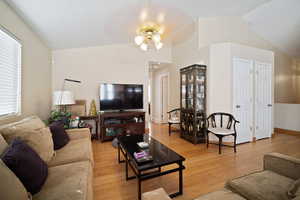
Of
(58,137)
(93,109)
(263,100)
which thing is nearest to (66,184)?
(58,137)

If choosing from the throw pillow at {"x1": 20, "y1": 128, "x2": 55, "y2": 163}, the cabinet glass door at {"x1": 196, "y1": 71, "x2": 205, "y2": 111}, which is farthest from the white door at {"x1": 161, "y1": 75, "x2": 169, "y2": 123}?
the throw pillow at {"x1": 20, "y1": 128, "x2": 55, "y2": 163}

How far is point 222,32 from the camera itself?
3561mm

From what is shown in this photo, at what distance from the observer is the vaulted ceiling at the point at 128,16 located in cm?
215

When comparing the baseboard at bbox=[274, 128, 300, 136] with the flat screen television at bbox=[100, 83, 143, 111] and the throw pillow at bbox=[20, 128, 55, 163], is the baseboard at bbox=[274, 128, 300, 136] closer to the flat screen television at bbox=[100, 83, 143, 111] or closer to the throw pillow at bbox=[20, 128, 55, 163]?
the flat screen television at bbox=[100, 83, 143, 111]

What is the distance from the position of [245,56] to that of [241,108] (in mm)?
1284

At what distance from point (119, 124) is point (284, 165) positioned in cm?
319

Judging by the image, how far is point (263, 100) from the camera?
3715 mm

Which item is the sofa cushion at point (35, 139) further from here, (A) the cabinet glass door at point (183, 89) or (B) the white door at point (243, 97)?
(B) the white door at point (243, 97)

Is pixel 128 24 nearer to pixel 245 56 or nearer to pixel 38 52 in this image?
pixel 38 52

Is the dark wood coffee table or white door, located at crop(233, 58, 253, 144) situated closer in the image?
the dark wood coffee table

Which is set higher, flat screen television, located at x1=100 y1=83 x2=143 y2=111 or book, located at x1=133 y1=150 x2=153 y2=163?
flat screen television, located at x1=100 y1=83 x2=143 y2=111

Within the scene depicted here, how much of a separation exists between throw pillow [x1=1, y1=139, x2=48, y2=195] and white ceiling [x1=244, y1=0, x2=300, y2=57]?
200 inches

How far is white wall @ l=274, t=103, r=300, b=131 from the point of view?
4.03 m

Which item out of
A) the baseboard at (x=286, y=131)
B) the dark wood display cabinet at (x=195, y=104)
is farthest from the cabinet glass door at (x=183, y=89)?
the baseboard at (x=286, y=131)
